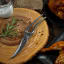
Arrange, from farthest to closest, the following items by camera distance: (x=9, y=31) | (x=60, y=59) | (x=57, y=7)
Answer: (x=57, y=7)
(x=9, y=31)
(x=60, y=59)

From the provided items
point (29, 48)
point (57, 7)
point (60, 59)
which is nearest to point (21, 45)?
point (29, 48)

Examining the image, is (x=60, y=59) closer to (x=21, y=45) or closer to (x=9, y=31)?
(x=21, y=45)

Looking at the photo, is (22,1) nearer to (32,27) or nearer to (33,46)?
(32,27)

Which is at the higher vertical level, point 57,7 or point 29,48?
point 57,7

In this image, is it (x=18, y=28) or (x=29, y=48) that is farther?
(x=18, y=28)

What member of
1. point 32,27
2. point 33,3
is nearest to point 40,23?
point 32,27

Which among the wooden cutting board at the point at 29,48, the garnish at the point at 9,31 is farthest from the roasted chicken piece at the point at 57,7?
the garnish at the point at 9,31

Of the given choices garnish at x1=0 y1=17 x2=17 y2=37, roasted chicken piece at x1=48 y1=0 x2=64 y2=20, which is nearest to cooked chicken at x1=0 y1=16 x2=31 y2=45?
garnish at x1=0 y1=17 x2=17 y2=37

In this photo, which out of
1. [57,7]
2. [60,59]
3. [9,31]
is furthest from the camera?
[57,7]
